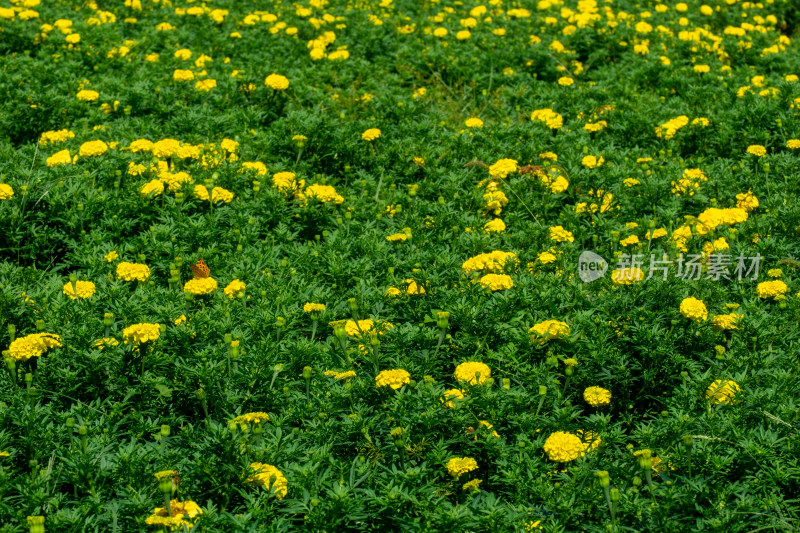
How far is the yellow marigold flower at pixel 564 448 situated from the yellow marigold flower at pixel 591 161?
9.15ft

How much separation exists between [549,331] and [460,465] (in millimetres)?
842

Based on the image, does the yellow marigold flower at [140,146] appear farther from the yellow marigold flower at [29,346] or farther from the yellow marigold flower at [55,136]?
the yellow marigold flower at [29,346]

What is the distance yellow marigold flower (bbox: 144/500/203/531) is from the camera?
7.85 feet

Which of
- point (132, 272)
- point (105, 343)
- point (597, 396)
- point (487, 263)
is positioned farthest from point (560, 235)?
point (105, 343)

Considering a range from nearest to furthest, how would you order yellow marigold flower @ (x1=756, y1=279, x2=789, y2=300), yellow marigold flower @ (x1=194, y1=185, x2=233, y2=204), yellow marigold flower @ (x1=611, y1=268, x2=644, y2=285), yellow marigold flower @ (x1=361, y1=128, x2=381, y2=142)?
yellow marigold flower @ (x1=611, y1=268, x2=644, y2=285)
yellow marigold flower @ (x1=756, y1=279, x2=789, y2=300)
yellow marigold flower @ (x1=194, y1=185, x2=233, y2=204)
yellow marigold flower @ (x1=361, y1=128, x2=381, y2=142)

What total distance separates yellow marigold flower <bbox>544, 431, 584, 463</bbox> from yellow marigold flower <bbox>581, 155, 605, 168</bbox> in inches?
110

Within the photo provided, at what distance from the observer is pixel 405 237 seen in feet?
14.2

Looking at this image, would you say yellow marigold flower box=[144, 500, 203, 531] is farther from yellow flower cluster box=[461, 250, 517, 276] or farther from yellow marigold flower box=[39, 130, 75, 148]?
yellow marigold flower box=[39, 130, 75, 148]

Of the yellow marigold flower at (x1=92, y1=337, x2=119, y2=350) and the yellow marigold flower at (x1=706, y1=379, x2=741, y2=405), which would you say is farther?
the yellow marigold flower at (x1=92, y1=337, x2=119, y2=350)

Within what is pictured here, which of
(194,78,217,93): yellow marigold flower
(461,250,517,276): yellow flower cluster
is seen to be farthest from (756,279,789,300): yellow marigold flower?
(194,78,217,93): yellow marigold flower

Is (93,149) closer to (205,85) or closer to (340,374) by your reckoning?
(205,85)

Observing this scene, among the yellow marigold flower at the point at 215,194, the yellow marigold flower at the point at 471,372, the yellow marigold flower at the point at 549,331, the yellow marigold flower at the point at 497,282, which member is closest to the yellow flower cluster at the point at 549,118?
the yellow marigold flower at the point at 497,282

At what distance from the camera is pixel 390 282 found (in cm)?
396

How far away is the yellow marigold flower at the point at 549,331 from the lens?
3.36m
